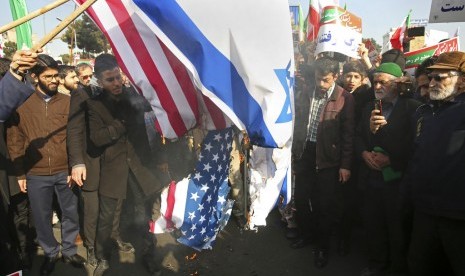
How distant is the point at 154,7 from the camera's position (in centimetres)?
238

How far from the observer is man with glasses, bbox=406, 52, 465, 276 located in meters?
2.50

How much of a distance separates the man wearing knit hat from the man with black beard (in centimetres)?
314

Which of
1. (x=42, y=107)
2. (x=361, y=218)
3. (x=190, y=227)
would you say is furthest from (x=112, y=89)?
(x=361, y=218)

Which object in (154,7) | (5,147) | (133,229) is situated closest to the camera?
(154,7)

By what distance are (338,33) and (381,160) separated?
198cm

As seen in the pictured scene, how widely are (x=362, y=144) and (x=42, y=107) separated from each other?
3295mm

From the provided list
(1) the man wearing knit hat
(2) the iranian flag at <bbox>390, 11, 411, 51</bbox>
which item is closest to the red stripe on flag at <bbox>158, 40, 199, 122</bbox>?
(1) the man wearing knit hat

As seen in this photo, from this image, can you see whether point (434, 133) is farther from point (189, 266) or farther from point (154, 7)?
point (189, 266)

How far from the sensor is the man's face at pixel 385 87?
11.2 ft

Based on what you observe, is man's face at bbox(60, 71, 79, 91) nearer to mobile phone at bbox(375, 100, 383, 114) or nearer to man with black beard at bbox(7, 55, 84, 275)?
man with black beard at bbox(7, 55, 84, 275)

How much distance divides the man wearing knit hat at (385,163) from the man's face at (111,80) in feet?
8.14

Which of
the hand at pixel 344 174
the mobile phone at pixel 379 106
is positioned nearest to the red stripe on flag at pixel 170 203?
the hand at pixel 344 174

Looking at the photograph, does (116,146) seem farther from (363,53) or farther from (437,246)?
(363,53)

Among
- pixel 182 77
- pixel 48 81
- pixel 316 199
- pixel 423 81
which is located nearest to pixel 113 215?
pixel 48 81
